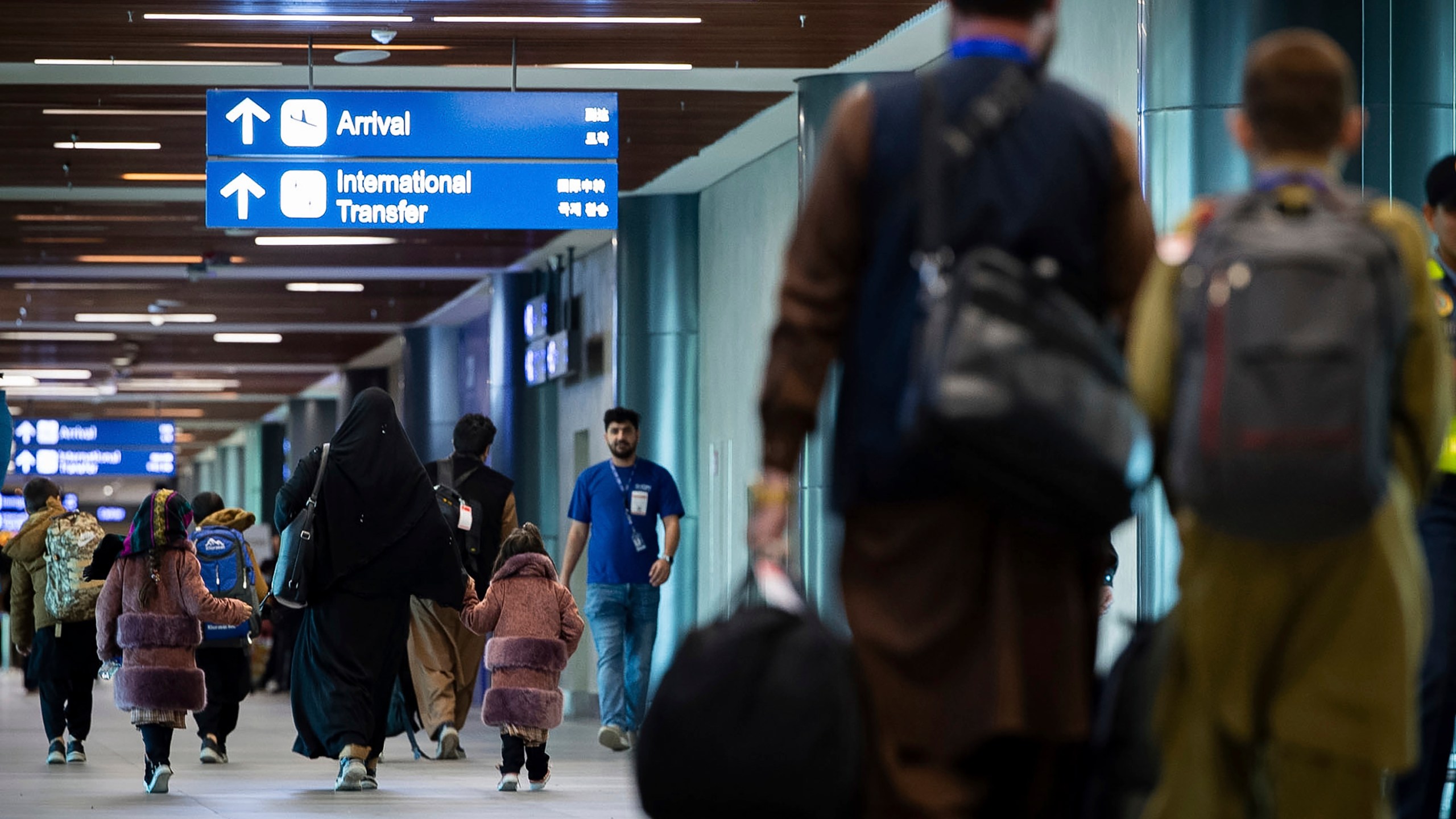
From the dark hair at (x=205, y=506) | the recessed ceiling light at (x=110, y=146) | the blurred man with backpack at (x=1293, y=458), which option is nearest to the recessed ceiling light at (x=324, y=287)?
the recessed ceiling light at (x=110, y=146)

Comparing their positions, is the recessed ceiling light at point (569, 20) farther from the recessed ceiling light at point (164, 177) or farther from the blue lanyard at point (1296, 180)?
the blue lanyard at point (1296, 180)

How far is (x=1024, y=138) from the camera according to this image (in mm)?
3332

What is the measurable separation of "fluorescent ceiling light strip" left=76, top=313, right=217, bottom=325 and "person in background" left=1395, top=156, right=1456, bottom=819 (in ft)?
70.5

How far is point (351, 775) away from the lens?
9617 mm

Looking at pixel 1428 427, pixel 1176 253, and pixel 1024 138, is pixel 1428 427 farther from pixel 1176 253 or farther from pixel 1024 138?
pixel 1024 138

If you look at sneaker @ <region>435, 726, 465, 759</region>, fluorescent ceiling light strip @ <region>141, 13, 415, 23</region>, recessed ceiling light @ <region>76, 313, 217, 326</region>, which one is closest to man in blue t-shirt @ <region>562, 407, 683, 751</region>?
sneaker @ <region>435, 726, 465, 759</region>

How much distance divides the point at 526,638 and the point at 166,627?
1.65 meters

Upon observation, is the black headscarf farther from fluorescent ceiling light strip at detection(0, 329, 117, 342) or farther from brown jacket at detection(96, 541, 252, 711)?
fluorescent ceiling light strip at detection(0, 329, 117, 342)

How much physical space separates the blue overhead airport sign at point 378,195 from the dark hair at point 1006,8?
7.70 meters

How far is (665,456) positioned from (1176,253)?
13.6 m

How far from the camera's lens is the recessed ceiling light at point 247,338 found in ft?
90.6

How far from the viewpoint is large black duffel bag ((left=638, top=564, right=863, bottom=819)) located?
318 cm

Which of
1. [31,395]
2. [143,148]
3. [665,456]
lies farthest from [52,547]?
[31,395]

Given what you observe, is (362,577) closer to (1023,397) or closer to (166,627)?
(166,627)
